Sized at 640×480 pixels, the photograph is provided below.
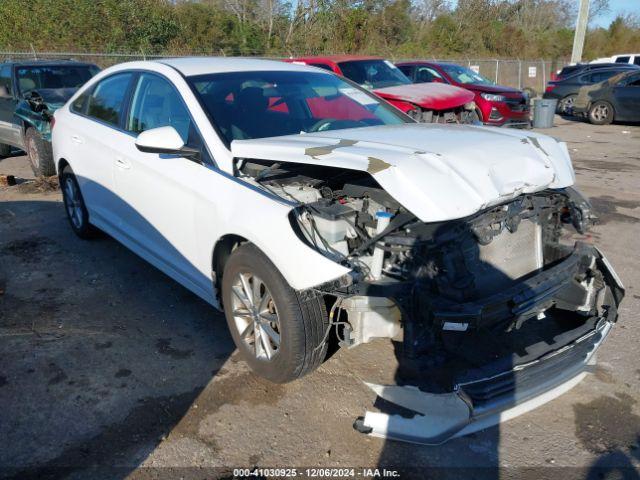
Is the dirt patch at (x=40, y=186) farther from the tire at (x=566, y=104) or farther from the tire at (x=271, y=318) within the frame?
the tire at (x=566, y=104)

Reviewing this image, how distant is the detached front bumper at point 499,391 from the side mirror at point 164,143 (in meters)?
1.78

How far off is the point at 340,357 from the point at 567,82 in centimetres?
1762

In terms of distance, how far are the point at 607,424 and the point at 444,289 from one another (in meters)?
1.18

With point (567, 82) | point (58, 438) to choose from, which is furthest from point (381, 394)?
point (567, 82)

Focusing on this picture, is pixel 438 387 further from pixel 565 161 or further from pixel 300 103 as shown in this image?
pixel 300 103

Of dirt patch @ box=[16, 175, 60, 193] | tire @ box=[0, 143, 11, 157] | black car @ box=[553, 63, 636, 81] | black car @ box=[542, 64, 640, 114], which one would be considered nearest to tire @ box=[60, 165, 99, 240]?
dirt patch @ box=[16, 175, 60, 193]

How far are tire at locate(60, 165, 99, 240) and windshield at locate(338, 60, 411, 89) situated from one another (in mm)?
6109

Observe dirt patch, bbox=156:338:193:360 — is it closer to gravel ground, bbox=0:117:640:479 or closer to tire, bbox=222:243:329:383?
gravel ground, bbox=0:117:640:479

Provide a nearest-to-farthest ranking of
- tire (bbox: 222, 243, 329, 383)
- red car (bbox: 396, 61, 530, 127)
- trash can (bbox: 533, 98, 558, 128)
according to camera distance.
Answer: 1. tire (bbox: 222, 243, 329, 383)
2. red car (bbox: 396, 61, 530, 127)
3. trash can (bbox: 533, 98, 558, 128)

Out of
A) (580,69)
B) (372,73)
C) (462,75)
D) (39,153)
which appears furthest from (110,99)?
(580,69)

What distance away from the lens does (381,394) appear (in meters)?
2.91

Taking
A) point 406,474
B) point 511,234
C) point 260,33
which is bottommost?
point 406,474

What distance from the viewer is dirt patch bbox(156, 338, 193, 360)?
353 centimetres

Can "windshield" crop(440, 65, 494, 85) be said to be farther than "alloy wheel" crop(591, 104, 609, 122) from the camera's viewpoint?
No
